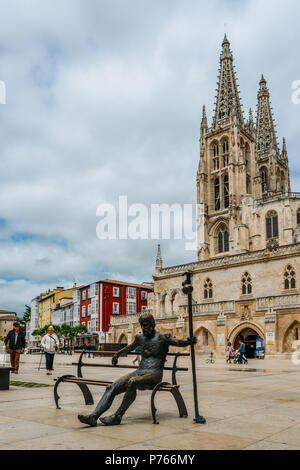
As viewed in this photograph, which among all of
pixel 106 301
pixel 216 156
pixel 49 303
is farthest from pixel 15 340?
pixel 49 303

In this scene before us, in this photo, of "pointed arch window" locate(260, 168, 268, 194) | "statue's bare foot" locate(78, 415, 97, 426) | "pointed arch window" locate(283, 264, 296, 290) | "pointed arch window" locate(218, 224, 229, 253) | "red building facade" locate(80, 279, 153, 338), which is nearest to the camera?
"statue's bare foot" locate(78, 415, 97, 426)

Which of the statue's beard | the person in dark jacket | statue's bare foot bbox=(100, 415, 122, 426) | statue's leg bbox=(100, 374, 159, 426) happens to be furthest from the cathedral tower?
statue's bare foot bbox=(100, 415, 122, 426)

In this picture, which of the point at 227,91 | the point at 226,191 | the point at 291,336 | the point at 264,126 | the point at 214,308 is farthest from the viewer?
the point at 264,126

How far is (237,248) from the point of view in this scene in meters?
56.5

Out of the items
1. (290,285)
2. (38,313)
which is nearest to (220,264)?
(290,285)

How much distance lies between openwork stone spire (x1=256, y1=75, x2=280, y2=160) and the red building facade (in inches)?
1506

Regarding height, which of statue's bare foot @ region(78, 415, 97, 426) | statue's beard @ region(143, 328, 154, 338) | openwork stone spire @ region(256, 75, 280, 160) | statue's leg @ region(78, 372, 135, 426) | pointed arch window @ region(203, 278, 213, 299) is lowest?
statue's bare foot @ region(78, 415, 97, 426)

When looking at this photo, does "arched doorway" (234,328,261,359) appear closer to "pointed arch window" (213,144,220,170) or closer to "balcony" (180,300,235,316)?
"balcony" (180,300,235,316)

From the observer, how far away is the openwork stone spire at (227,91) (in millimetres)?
73062

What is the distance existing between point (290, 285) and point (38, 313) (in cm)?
7395

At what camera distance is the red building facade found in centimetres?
6475

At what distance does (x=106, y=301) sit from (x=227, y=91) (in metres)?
42.5

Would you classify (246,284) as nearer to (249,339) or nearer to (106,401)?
(249,339)
